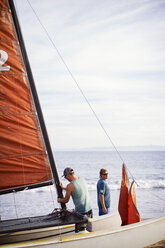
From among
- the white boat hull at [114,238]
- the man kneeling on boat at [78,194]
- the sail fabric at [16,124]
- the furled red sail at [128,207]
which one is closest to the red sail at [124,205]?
the furled red sail at [128,207]

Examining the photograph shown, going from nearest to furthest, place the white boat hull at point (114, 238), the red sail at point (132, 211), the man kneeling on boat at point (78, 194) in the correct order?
the white boat hull at point (114, 238)
the man kneeling on boat at point (78, 194)
the red sail at point (132, 211)

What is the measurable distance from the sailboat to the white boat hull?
0.02 m

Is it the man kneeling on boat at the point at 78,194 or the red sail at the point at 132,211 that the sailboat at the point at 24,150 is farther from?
the man kneeling on boat at the point at 78,194

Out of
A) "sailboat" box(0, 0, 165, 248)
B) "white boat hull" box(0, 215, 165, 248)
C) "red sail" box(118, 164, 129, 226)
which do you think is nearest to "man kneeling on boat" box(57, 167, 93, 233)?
"sailboat" box(0, 0, 165, 248)

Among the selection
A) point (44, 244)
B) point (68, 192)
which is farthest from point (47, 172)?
point (44, 244)

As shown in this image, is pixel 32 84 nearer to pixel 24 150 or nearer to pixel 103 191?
pixel 24 150

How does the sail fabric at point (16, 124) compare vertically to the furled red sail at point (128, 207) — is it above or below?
above

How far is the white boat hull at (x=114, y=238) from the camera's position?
171 inches

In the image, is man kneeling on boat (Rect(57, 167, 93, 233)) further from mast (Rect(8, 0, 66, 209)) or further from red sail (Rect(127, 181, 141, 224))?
red sail (Rect(127, 181, 141, 224))

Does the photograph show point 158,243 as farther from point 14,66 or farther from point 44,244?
point 14,66

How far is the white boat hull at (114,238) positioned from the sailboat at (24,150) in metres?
0.02

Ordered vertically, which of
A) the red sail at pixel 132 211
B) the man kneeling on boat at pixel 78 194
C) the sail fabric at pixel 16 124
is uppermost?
the sail fabric at pixel 16 124

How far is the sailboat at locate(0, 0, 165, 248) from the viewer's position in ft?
16.2

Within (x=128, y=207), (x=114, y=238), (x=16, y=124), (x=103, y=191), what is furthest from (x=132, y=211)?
(x=16, y=124)
